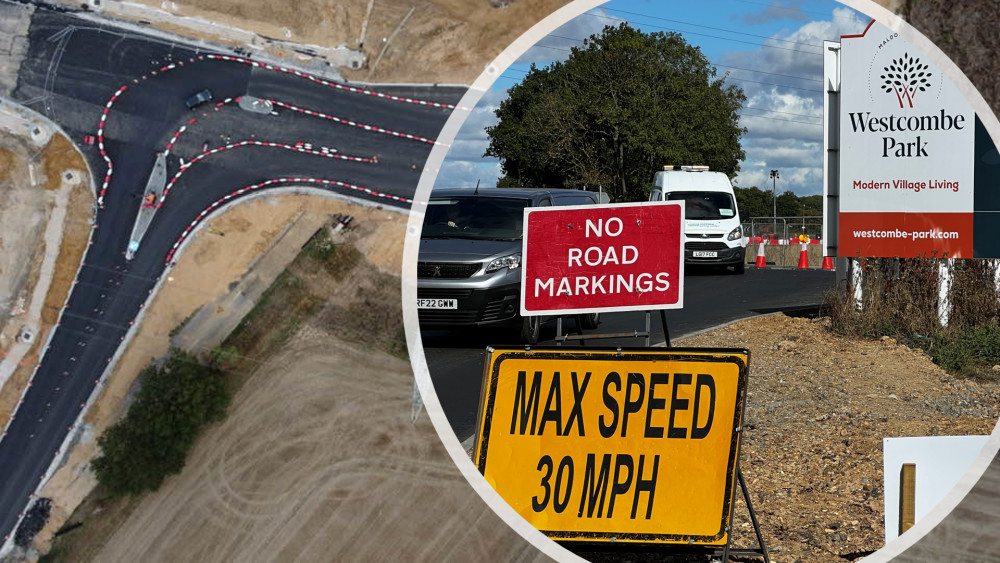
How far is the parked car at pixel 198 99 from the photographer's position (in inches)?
231

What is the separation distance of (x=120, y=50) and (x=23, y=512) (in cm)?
270

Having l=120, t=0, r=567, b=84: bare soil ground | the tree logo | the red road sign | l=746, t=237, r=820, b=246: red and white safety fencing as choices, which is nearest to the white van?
the tree logo

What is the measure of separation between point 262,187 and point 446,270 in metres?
5.04

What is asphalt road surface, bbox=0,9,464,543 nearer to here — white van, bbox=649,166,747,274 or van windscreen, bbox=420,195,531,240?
van windscreen, bbox=420,195,531,240

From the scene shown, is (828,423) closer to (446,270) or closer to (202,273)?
(446,270)

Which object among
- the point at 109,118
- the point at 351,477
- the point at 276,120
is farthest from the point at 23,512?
the point at 276,120

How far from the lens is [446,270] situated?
10875mm

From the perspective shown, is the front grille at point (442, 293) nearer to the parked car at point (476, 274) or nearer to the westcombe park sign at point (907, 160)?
the parked car at point (476, 274)

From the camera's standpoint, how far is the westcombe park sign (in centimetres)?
1135

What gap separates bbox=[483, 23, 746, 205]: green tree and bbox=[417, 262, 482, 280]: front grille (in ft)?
101

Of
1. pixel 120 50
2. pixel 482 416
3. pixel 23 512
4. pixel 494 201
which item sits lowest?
pixel 23 512

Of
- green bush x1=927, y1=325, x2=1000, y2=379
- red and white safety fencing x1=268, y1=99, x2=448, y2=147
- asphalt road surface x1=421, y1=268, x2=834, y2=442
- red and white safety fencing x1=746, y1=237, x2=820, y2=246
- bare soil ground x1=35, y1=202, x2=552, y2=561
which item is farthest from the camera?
red and white safety fencing x1=746, y1=237, x2=820, y2=246

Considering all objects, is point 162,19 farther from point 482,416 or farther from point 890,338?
point 890,338

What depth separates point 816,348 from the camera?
1108cm
